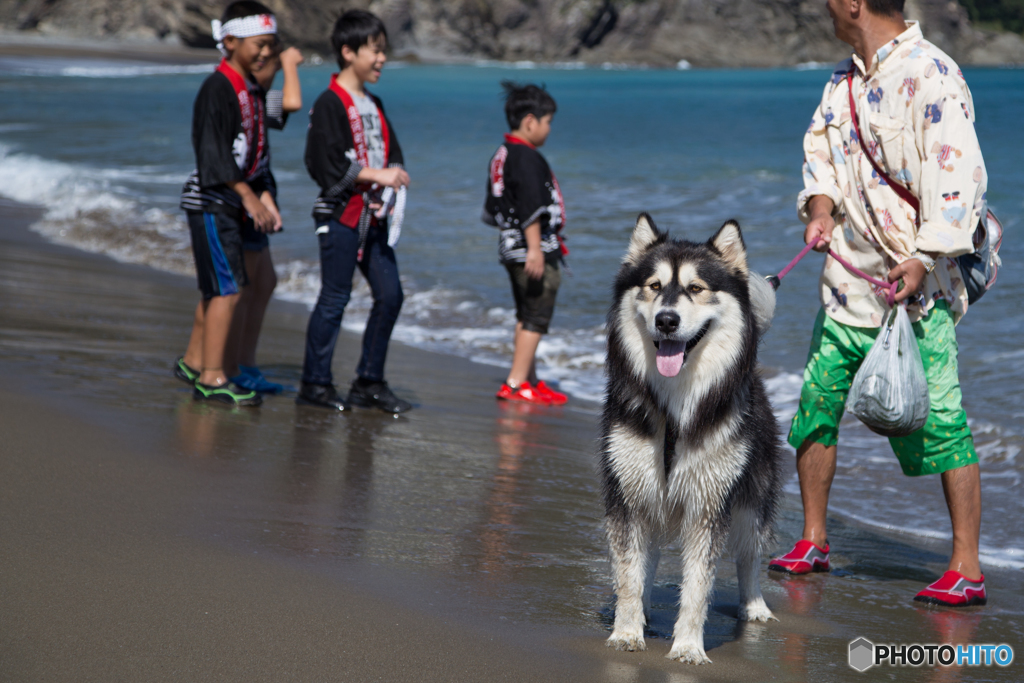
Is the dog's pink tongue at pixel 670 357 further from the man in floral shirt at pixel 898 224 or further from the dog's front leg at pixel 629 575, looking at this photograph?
the man in floral shirt at pixel 898 224

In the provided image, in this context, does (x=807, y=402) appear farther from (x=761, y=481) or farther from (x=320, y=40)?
(x=320, y=40)

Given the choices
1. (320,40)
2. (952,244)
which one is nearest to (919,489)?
(952,244)

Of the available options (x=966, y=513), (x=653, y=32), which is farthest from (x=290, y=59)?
(x=653, y=32)

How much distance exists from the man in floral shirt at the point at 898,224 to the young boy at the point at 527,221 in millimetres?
2497

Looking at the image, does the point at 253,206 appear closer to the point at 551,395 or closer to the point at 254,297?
the point at 254,297

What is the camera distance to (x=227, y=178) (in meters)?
4.90

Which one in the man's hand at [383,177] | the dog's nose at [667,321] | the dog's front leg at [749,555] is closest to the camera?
the dog's nose at [667,321]

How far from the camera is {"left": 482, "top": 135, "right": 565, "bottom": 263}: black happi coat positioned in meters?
6.09

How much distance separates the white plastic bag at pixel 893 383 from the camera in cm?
336

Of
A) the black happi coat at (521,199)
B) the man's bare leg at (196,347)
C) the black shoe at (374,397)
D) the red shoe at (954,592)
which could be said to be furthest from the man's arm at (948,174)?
the man's bare leg at (196,347)

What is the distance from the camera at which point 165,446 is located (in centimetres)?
429

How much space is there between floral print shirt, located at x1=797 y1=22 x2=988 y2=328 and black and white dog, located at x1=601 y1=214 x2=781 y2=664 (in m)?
0.79

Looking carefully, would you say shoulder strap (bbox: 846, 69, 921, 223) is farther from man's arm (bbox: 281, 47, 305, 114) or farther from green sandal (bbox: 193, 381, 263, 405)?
green sandal (bbox: 193, 381, 263, 405)

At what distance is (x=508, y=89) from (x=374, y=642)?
14.9 ft
